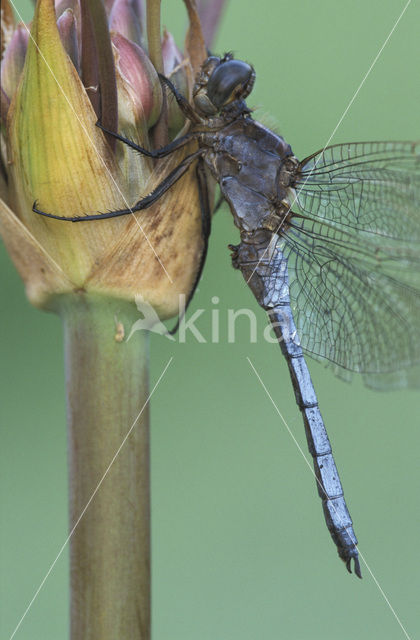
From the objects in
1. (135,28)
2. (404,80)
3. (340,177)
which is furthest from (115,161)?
(404,80)

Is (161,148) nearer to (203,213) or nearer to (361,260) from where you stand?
(203,213)

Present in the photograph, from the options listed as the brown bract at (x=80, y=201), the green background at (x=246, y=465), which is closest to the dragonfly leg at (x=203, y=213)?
the brown bract at (x=80, y=201)

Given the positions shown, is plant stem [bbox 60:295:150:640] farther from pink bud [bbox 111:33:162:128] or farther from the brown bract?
pink bud [bbox 111:33:162:128]

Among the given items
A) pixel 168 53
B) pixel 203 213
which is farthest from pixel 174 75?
pixel 203 213

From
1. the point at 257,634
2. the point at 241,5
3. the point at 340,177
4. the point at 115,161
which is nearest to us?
the point at 115,161

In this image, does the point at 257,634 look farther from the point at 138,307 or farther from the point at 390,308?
the point at 138,307

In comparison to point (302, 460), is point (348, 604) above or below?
below

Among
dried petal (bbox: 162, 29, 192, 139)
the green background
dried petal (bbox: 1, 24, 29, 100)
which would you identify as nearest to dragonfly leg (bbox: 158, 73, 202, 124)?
dried petal (bbox: 162, 29, 192, 139)
